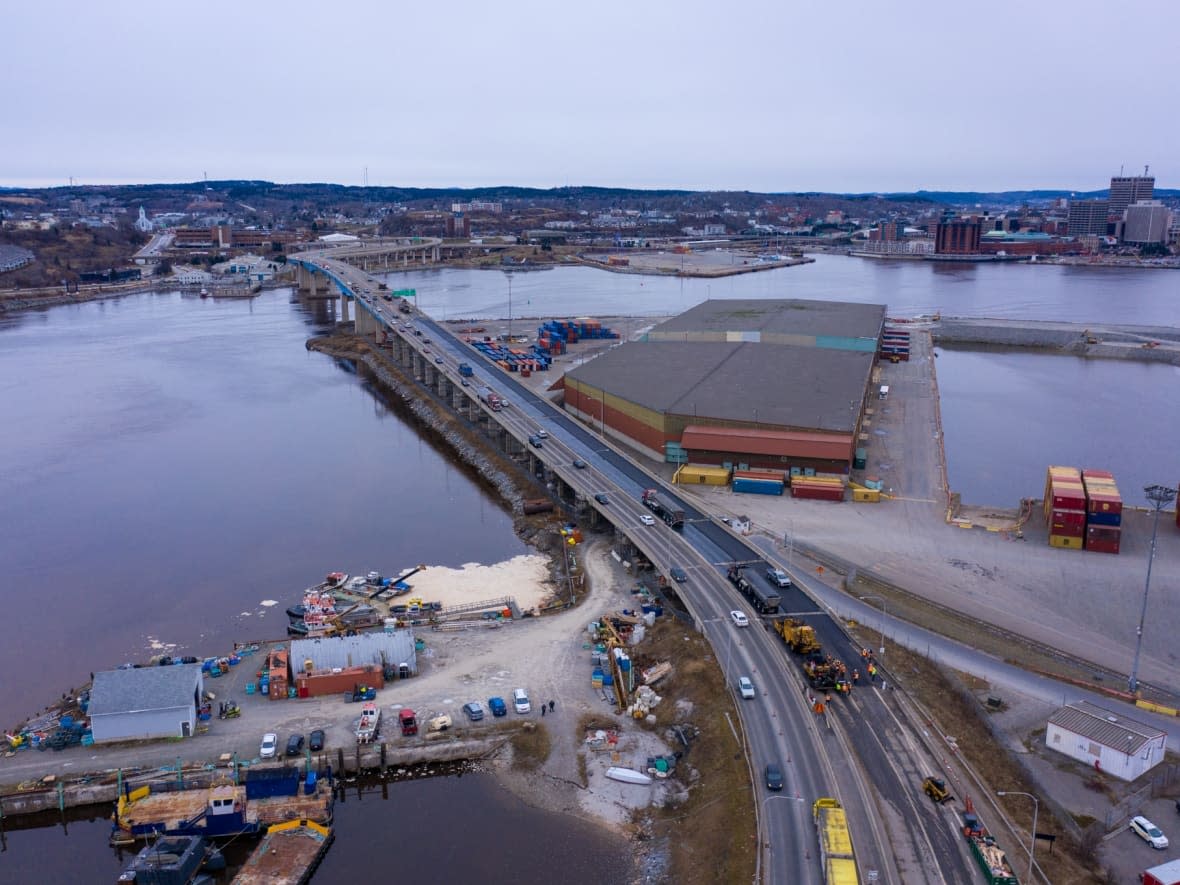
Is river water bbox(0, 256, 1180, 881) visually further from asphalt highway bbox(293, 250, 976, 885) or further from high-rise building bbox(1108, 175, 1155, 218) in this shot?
high-rise building bbox(1108, 175, 1155, 218)

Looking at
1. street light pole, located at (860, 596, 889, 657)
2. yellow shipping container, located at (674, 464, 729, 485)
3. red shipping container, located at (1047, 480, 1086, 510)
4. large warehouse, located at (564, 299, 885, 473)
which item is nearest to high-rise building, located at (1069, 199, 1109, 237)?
large warehouse, located at (564, 299, 885, 473)

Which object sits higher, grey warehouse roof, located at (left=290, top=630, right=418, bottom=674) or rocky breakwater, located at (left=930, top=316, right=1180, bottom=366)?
rocky breakwater, located at (left=930, top=316, right=1180, bottom=366)

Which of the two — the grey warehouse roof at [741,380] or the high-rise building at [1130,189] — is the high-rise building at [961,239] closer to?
the high-rise building at [1130,189]

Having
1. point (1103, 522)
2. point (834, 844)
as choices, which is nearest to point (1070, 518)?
point (1103, 522)

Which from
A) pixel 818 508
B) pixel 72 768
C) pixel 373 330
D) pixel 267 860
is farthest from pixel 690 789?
pixel 373 330

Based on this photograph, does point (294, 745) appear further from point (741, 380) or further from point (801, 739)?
point (741, 380)

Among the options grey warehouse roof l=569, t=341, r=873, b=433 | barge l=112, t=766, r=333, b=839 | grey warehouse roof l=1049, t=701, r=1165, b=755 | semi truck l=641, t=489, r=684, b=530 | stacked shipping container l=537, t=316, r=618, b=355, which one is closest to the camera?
barge l=112, t=766, r=333, b=839
